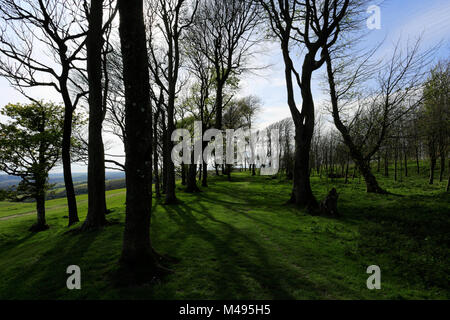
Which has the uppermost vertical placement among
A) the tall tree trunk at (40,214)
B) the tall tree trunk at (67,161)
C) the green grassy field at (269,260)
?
the tall tree trunk at (67,161)

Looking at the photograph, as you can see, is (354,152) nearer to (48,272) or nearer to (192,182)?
(192,182)

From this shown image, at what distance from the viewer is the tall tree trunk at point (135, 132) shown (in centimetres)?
399

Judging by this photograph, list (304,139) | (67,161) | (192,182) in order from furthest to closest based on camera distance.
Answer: (192,182)
(304,139)
(67,161)

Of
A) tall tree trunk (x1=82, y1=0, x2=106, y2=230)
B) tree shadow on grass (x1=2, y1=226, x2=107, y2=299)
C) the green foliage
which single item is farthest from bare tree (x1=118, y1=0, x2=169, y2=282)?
the green foliage

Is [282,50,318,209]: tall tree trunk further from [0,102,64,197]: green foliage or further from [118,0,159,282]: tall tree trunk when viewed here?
[0,102,64,197]: green foliage

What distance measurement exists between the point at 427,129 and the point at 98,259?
78.3 ft

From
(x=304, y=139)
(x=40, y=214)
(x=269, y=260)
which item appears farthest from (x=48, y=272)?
(x=40, y=214)

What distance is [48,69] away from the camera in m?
10.2

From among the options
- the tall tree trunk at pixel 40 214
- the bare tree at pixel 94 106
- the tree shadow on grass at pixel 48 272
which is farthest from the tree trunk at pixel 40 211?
the tree shadow on grass at pixel 48 272

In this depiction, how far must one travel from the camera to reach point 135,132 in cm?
401

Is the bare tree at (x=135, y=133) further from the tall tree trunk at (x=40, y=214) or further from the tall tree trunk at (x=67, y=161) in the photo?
the tall tree trunk at (x=40, y=214)
